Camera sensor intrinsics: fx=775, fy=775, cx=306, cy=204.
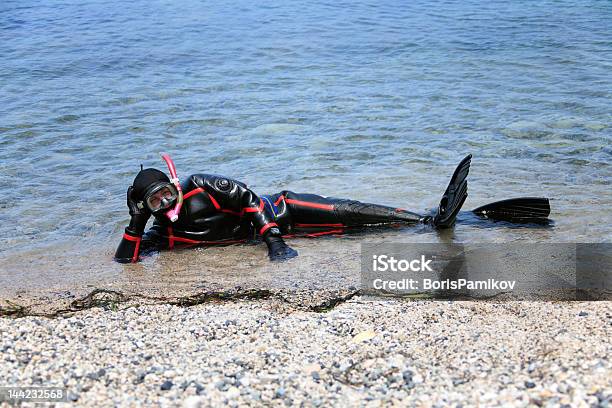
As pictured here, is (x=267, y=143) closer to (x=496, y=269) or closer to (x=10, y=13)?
(x=496, y=269)

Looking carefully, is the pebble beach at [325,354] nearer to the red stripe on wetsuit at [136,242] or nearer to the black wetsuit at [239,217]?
the red stripe on wetsuit at [136,242]

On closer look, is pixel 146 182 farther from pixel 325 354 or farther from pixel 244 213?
pixel 325 354

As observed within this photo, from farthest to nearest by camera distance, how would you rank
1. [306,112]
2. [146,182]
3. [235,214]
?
[306,112], [235,214], [146,182]

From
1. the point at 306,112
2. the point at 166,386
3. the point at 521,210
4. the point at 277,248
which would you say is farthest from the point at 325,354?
the point at 306,112

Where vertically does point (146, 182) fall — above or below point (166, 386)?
above

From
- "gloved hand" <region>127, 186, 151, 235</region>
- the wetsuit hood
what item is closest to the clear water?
"gloved hand" <region>127, 186, 151, 235</region>

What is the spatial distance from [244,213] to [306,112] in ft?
16.4

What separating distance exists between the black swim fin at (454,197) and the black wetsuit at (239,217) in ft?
0.84

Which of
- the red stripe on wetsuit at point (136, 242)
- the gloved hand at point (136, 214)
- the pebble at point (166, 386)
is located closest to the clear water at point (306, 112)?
the red stripe on wetsuit at point (136, 242)

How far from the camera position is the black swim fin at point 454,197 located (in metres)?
5.99

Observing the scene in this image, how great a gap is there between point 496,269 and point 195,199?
2.38m

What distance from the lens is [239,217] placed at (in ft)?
20.7

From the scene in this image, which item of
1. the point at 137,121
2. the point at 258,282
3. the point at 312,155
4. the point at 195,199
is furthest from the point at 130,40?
the point at 258,282

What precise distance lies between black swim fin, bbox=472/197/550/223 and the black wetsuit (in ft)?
1.92
